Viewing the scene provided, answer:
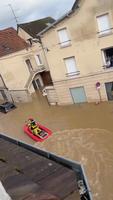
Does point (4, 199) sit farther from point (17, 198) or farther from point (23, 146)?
point (23, 146)

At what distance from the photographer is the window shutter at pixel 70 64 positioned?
86.5 feet

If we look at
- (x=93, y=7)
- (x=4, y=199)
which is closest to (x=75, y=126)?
(x=93, y=7)

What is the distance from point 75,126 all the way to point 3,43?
20.9 metres

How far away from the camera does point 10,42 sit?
129 ft

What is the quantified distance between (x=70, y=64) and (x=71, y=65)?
15 centimetres

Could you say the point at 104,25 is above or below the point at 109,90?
above

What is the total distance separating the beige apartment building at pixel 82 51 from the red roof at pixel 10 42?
12.4 meters

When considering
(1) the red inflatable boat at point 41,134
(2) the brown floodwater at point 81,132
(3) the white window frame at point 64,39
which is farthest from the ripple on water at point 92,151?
(3) the white window frame at point 64,39

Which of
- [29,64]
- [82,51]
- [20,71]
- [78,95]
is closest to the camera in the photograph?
[82,51]

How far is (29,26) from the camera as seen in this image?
4241 centimetres

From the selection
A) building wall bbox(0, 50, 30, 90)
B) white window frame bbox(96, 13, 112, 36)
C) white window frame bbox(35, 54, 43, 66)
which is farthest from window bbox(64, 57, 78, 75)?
white window frame bbox(35, 54, 43, 66)

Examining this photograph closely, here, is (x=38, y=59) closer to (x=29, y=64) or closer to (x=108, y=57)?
(x=29, y=64)

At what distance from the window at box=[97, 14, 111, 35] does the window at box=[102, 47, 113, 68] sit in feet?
6.19

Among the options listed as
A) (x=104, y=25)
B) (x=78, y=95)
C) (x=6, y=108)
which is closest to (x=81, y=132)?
(x=78, y=95)
